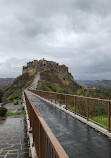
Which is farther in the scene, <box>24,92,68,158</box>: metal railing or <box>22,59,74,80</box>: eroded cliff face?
<box>22,59,74,80</box>: eroded cliff face

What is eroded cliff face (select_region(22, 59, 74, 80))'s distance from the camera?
10621 cm

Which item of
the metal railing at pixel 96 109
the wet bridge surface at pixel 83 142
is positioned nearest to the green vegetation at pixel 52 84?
the metal railing at pixel 96 109

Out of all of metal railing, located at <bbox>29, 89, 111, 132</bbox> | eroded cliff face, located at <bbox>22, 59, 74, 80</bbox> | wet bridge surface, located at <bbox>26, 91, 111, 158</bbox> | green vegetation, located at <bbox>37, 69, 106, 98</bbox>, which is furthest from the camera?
eroded cliff face, located at <bbox>22, 59, 74, 80</bbox>

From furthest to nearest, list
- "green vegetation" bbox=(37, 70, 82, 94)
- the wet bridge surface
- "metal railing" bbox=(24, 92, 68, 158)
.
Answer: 1. "green vegetation" bbox=(37, 70, 82, 94)
2. the wet bridge surface
3. "metal railing" bbox=(24, 92, 68, 158)

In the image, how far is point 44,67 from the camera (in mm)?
111125

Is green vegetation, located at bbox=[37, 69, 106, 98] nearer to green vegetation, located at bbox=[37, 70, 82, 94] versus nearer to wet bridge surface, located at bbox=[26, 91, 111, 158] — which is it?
green vegetation, located at bbox=[37, 70, 82, 94]

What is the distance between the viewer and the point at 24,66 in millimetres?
121938

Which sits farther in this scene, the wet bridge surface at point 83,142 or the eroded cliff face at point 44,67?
the eroded cliff face at point 44,67

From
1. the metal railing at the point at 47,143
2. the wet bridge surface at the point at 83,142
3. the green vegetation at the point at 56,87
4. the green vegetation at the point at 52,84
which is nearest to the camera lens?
the metal railing at the point at 47,143

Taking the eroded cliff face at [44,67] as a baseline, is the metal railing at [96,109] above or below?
below

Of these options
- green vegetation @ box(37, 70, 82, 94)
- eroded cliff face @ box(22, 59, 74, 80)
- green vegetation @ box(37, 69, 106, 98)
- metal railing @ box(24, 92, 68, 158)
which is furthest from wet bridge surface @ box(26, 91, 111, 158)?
eroded cliff face @ box(22, 59, 74, 80)

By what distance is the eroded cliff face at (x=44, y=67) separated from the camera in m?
106

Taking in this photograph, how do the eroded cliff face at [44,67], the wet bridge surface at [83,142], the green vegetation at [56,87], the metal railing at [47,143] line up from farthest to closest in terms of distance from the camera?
the eroded cliff face at [44,67] → the green vegetation at [56,87] → the wet bridge surface at [83,142] → the metal railing at [47,143]

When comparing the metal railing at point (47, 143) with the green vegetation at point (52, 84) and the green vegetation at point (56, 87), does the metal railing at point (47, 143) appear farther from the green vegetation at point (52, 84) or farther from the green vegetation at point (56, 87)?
the green vegetation at point (52, 84)
